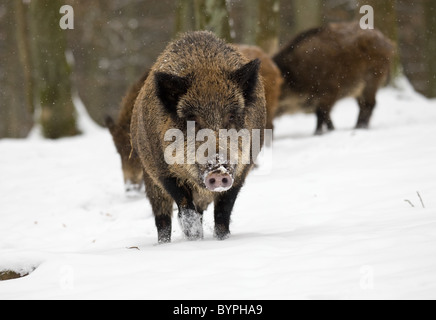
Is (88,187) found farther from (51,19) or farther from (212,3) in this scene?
(51,19)

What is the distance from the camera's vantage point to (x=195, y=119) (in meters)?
4.54

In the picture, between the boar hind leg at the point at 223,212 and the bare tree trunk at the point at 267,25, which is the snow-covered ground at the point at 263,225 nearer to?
the boar hind leg at the point at 223,212

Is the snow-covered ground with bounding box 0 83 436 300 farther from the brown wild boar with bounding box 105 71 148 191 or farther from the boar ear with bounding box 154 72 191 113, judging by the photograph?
the boar ear with bounding box 154 72 191 113


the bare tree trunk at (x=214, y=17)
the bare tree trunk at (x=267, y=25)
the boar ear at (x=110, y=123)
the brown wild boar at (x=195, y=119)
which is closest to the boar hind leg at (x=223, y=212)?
the brown wild boar at (x=195, y=119)

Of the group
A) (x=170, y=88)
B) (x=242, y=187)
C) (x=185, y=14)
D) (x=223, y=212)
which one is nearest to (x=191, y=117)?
(x=170, y=88)

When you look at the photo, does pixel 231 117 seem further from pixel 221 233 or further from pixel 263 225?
pixel 263 225

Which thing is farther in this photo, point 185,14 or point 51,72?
point 185,14

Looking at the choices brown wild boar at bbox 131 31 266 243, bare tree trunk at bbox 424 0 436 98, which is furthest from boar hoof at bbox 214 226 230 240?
→ bare tree trunk at bbox 424 0 436 98

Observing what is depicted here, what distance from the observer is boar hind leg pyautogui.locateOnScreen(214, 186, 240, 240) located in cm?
500

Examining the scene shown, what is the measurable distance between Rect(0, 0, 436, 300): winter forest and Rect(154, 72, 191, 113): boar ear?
0.01 m

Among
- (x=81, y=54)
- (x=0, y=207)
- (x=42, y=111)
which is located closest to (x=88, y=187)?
(x=0, y=207)

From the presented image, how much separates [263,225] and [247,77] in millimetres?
1660

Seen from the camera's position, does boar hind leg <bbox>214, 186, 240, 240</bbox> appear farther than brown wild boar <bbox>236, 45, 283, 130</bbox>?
No

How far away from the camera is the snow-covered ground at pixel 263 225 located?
3.10 metres
